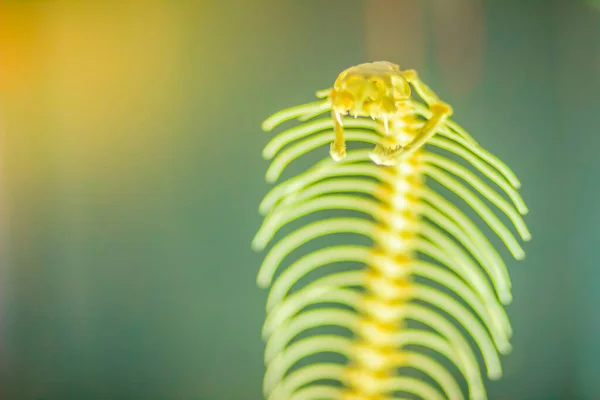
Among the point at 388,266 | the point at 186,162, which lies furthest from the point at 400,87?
the point at 186,162

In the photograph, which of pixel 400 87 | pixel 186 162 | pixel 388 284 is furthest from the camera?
pixel 186 162

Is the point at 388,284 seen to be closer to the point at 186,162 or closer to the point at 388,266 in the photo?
the point at 388,266

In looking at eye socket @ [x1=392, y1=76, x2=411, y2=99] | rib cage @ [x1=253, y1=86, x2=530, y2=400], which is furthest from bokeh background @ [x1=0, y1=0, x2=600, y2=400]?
eye socket @ [x1=392, y1=76, x2=411, y2=99]

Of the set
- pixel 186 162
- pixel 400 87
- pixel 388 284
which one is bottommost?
pixel 388 284

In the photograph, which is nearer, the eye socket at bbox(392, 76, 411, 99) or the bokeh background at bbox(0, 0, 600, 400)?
the eye socket at bbox(392, 76, 411, 99)

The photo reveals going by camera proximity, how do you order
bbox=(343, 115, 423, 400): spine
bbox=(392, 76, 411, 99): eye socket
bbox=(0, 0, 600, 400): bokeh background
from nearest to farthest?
1. bbox=(392, 76, 411, 99): eye socket
2. bbox=(343, 115, 423, 400): spine
3. bbox=(0, 0, 600, 400): bokeh background

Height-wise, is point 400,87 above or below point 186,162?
above

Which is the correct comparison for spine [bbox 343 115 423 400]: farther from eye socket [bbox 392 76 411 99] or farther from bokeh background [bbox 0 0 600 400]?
bokeh background [bbox 0 0 600 400]

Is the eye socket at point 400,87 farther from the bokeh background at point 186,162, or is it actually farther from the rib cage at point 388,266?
the bokeh background at point 186,162

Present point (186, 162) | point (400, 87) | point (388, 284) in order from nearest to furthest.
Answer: point (400, 87), point (388, 284), point (186, 162)

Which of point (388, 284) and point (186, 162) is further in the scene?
point (186, 162)

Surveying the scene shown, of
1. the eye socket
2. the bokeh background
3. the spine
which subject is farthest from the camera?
the bokeh background
